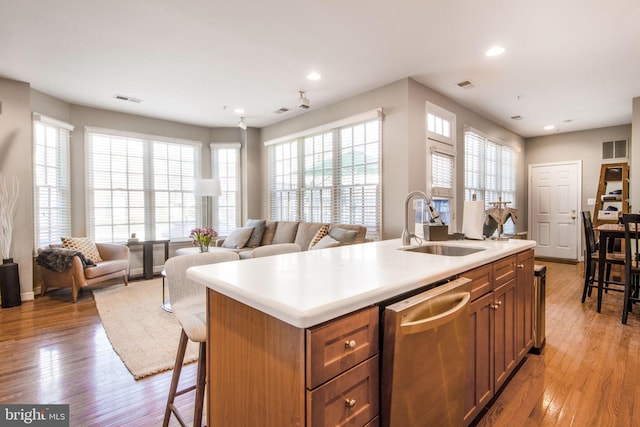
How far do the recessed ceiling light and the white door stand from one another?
4825 mm

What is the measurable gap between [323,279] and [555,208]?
7.56m

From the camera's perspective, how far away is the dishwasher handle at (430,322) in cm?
100

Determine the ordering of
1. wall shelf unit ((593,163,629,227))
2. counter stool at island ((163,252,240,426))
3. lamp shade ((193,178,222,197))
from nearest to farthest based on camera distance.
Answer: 1. counter stool at island ((163,252,240,426))
2. wall shelf unit ((593,163,629,227))
3. lamp shade ((193,178,222,197))

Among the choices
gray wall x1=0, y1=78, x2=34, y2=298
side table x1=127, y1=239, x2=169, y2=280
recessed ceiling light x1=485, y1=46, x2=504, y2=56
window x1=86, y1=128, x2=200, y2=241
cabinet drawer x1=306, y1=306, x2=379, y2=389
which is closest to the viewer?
cabinet drawer x1=306, y1=306, x2=379, y2=389

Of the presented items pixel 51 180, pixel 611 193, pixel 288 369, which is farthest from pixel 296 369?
pixel 611 193

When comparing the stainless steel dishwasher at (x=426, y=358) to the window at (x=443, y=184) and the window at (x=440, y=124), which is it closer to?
the window at (x=443, y=184)

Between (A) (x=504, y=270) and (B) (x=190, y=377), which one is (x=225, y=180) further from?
(A) (x=504, y=270)

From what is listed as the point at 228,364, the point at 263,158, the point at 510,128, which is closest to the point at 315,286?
the point at 228,364

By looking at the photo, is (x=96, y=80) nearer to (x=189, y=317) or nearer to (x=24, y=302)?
(x=24, y=302)

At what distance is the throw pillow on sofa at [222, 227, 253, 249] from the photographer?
202 inches

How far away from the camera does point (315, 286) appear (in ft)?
3.55

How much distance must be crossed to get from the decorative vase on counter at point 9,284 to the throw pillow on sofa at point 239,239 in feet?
8.43

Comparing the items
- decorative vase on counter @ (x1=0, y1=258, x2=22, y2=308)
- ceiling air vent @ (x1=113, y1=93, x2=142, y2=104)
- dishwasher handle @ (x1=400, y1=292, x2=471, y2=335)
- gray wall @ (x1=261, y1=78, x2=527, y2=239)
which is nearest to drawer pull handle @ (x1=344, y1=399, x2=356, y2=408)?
dishwasher handle @ (x1=400, y1=292, x2=471, y2=335)

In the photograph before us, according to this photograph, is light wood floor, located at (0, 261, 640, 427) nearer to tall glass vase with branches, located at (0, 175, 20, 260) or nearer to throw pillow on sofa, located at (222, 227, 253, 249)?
tall glass vase with branches, located at (0, 175, 20, 260)
